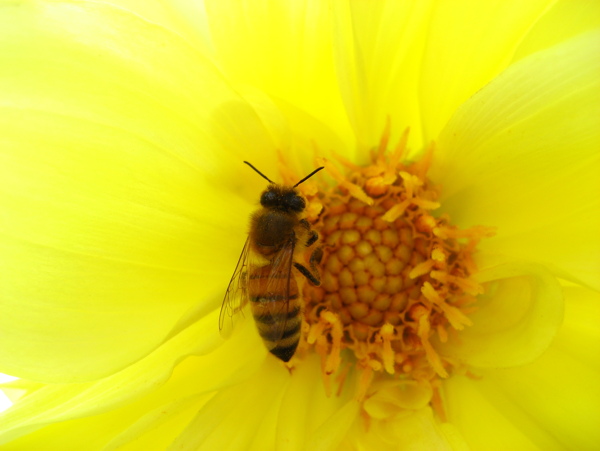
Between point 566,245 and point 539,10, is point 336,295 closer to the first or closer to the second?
point 566,245

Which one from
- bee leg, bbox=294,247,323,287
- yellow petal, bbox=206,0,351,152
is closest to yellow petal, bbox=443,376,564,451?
bee leg, bbox=294,247,323,287

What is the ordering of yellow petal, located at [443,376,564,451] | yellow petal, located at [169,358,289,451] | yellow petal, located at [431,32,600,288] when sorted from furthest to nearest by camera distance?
yellow petal, located at [443,376,564,451] < yellow petal, located at [169,358,289,451] < yellow petal, located at [431,32,600,288]

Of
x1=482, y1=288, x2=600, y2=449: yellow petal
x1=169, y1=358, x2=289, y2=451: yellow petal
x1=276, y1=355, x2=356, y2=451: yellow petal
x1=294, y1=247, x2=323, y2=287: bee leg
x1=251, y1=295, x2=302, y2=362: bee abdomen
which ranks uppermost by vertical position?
x1=294, y1=247, x2=323, y2=287: bee leg

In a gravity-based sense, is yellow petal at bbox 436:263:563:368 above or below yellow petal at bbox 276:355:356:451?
below

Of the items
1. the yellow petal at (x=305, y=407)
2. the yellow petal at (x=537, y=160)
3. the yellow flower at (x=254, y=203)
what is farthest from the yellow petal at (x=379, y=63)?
the yellow petal at (x=305, y=407)

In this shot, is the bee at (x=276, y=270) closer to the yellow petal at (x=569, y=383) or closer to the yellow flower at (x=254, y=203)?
the yellow flower at (x=254, y=203)

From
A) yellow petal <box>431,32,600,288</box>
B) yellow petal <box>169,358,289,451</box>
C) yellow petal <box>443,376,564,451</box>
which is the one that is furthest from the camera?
yellow petal <box>443,376,564,451</box>

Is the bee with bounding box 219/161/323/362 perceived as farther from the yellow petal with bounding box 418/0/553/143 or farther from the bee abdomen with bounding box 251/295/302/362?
the yellow petal with bounding box 418/0/553/143

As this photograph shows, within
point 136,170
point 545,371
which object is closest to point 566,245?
point 545,371
